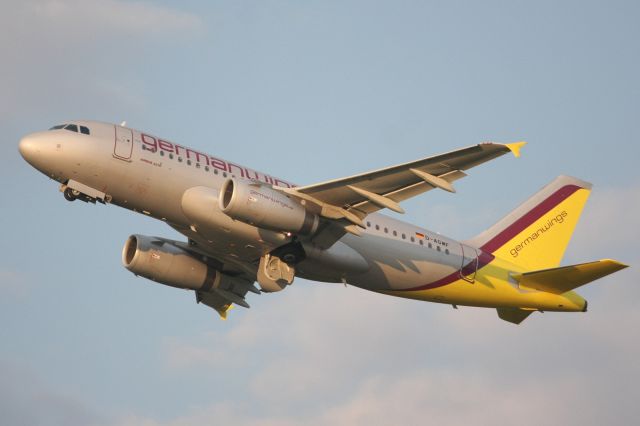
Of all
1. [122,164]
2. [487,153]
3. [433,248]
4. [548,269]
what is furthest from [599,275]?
[122,164]

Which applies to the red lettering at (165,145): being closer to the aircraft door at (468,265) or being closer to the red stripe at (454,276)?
the red stripe at (454,276)

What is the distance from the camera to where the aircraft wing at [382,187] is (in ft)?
121

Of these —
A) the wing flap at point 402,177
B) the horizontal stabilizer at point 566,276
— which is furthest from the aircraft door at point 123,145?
the horizontal stabilizer at point 566,276

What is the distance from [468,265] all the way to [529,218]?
5.20 metres

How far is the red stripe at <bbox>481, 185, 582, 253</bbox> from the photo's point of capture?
4831 cm

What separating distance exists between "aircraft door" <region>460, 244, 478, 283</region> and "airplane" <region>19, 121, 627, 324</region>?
0.05 metres

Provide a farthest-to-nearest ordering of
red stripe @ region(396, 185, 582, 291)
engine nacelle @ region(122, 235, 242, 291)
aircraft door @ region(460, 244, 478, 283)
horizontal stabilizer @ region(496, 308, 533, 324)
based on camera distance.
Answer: horizontal stabilizer @ region(496, 308, 533, 324) < red stripe @ region(396, 185, 582, 291) < engine nacelle @ region(122, 235, 242, 291) < aircraft door @ region(460, 244, 478, 283)

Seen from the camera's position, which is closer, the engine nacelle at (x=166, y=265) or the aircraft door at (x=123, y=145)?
the aircraft door at (x=123, y=145)

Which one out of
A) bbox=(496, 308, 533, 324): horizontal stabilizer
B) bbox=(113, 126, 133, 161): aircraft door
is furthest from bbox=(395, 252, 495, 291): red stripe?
bbox=(113, 126, 133, 161): aircraft door

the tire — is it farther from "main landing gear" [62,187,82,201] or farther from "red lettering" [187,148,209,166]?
"red lettering" [187,148,209,166]

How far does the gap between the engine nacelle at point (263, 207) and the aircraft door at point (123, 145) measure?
372 cm

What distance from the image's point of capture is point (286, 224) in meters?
39.8

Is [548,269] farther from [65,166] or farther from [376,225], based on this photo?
[65,166]

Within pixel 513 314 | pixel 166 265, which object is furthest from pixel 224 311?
pixel 513 314
